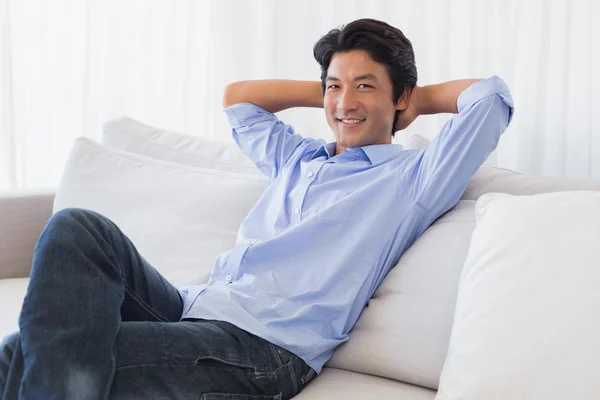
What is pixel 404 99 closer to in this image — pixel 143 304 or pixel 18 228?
pixel 143 304

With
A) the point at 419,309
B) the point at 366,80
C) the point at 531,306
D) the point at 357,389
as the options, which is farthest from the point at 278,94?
the point at 531,306

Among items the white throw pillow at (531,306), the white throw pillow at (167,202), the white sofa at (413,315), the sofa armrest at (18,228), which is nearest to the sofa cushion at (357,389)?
the white sofa at (413,315)

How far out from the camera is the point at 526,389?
1222 millimetres

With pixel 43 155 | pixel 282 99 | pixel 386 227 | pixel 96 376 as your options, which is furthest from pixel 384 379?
pixel 43 155

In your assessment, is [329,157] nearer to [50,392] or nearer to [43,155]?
[50,392]

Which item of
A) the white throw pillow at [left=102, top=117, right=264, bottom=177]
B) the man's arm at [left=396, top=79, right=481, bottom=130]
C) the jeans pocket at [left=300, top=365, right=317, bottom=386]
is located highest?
the man's arm at [left=396, top=79, right=481, bottom=130]

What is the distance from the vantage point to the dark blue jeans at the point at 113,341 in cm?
Result: 124

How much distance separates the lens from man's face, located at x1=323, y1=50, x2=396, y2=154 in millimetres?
1865

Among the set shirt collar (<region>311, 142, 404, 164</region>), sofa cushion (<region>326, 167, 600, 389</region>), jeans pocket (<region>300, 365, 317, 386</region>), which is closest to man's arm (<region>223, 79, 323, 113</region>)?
shirt collar (<region>311, 142, 404, 164</region>)

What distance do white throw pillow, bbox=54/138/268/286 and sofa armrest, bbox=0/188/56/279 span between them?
5.6 inches

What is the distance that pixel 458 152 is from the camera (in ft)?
5.58

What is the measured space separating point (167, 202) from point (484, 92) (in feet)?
2.76

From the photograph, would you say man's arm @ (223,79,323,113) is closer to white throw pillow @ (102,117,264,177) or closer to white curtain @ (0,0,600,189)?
white throw pillow @ (102,117,264,177)

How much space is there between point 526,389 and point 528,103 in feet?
3.51
